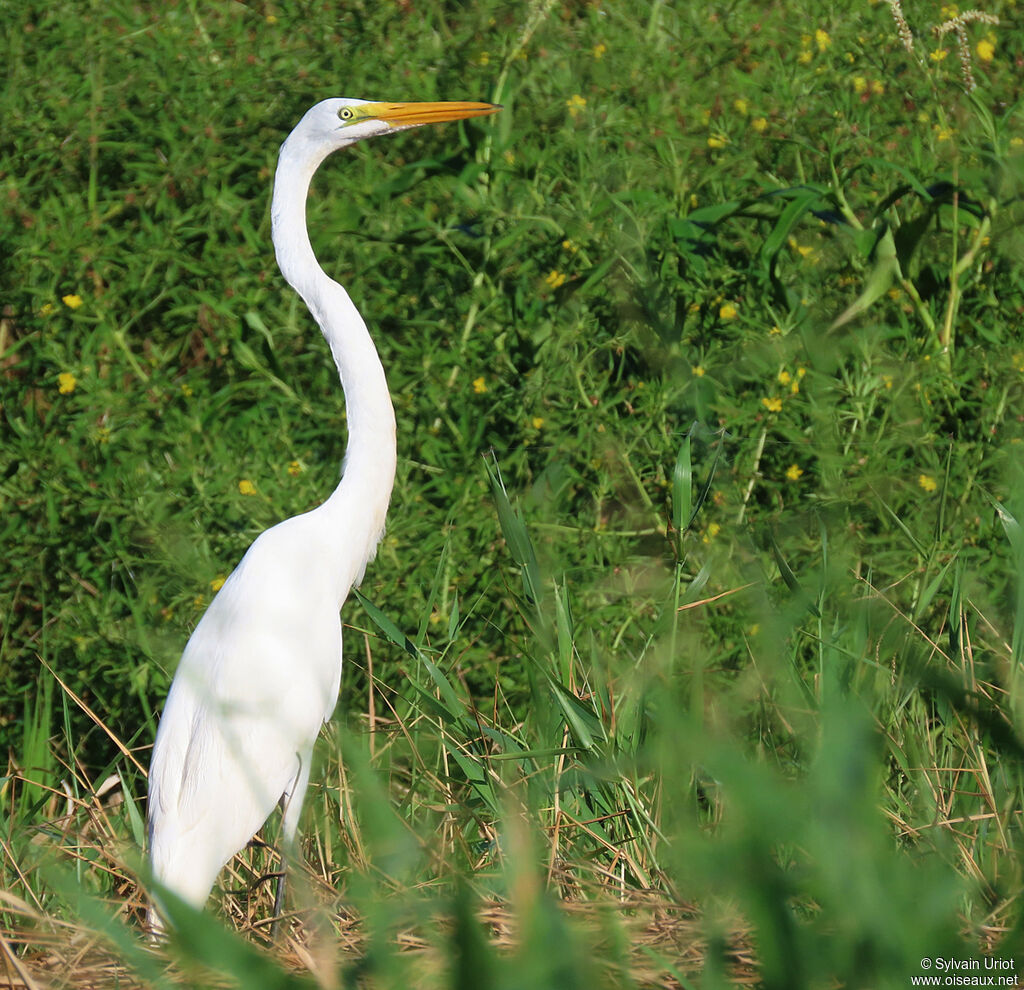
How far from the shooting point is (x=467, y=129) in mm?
3080

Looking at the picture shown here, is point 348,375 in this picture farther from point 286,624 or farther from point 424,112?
point 424,112

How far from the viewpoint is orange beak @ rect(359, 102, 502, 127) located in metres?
2.54

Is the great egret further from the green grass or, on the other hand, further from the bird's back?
the green grass

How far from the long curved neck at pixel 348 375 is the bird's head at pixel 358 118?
0.04 m

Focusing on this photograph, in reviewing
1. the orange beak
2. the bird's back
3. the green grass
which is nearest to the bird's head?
the orange beak

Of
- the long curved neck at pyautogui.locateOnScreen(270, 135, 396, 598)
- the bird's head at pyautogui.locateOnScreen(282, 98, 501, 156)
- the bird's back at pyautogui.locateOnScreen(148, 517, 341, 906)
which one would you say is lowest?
the bird's back at pyautogui.locateOnScreen(148, 517, 341, 906)

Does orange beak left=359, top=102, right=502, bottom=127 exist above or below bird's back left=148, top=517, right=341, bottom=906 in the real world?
above

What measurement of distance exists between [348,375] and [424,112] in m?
0.68

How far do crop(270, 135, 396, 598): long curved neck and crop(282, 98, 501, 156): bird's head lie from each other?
0.04 m

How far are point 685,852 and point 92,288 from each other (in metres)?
2.64

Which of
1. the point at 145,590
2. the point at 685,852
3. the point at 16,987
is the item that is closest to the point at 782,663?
the point at 685,852

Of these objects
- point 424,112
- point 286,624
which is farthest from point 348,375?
point 424,112

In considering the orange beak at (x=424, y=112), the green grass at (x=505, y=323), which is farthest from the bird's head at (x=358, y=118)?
the green grass at (x=505, y=323)

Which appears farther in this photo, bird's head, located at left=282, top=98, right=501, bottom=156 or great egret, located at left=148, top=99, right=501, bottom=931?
bird's head, located at left=282, top=98, right=501, bottom=156
